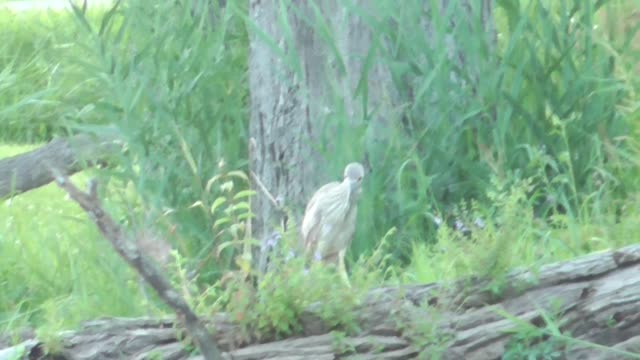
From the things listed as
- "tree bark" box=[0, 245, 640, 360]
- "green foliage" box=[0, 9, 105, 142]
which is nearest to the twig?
"tree bark" box=[0, 245, 640, 360]

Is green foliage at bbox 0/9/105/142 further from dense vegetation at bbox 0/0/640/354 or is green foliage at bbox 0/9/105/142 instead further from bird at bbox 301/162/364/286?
bird at bbox 301/162/364/286

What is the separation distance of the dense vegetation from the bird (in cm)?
28

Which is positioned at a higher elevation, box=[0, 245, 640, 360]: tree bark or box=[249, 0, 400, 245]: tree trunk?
box=[249, 0, 400, 245]: tree trunk

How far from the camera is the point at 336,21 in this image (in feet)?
17.0

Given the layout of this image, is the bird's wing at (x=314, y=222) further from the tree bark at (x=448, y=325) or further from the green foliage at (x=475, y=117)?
the green foliage at (x=475, y=117)

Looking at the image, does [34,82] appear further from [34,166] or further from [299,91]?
[299,91]

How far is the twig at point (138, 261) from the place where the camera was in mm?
3090

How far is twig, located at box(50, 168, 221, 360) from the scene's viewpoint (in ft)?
10.1

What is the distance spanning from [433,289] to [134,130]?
192 cm

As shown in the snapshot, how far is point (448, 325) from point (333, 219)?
42cm

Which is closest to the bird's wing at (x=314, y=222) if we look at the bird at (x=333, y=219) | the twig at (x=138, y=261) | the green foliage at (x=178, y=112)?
the bird at (x=333, y=219)

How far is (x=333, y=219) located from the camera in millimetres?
3922

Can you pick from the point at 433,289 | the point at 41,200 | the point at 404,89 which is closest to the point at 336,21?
the point at 404,89

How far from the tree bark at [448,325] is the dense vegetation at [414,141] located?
0.23 m
